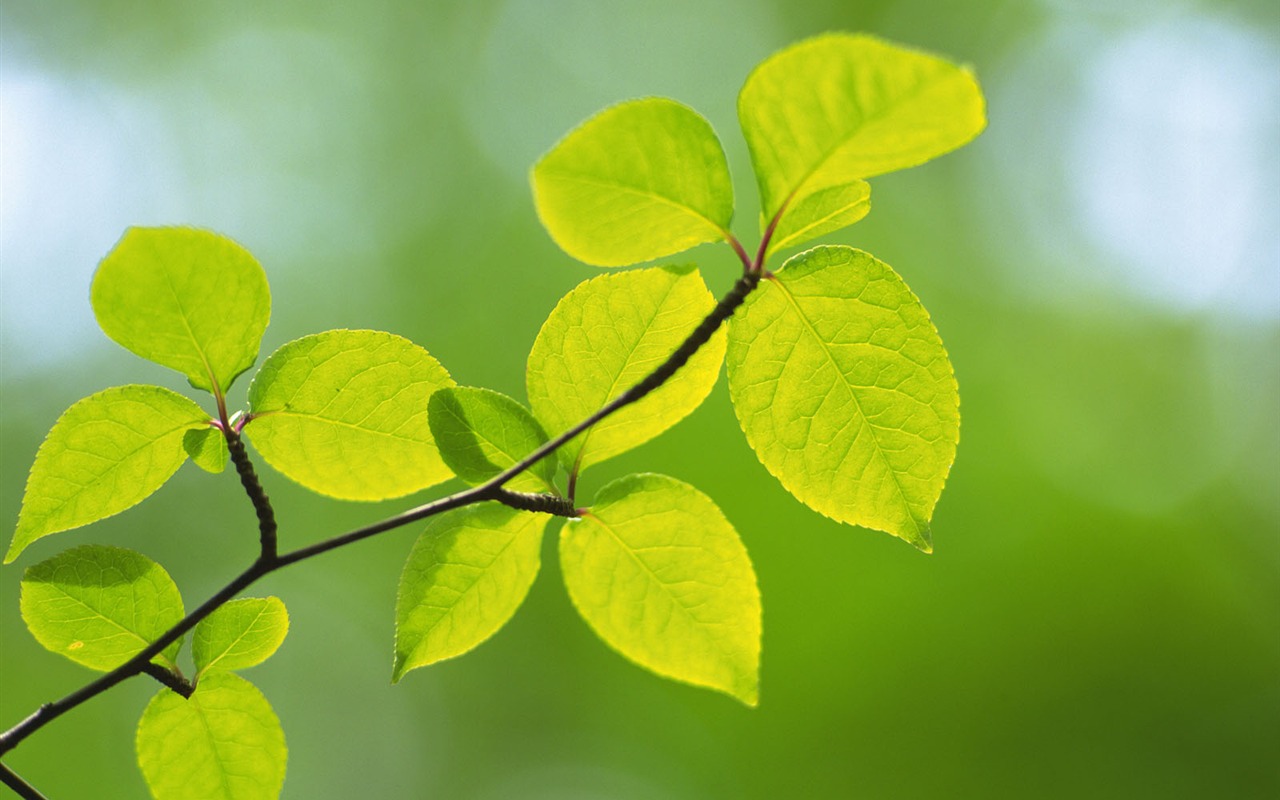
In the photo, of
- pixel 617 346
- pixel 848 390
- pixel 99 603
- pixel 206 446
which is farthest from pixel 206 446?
pixel 848 390

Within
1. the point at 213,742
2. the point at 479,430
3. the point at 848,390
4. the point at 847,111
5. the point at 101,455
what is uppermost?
the point at 847,111

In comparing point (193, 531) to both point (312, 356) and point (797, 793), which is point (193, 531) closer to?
point (797, 793)

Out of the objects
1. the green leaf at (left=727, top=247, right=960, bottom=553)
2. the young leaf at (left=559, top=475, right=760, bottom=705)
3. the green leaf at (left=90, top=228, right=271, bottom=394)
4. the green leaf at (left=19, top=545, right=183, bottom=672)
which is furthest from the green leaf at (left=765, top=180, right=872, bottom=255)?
the green leaf at (left=19, top=545, right=183, bottom=672)

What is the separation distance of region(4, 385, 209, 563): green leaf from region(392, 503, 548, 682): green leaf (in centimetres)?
15

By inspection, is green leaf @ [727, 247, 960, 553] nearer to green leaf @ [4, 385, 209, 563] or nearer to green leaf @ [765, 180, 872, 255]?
green leaf @ [765, 180, 872, 255]

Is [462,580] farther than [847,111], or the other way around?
[462,580]

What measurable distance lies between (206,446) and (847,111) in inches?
15.4

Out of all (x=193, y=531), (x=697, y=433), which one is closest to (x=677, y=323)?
(x=697, y=433)

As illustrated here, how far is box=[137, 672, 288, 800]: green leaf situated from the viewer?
58 cm

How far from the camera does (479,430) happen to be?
534mm

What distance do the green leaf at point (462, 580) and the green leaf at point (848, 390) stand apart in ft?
0.49

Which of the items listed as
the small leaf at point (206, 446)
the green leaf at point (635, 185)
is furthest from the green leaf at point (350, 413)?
the green leaf at point (635, 185)

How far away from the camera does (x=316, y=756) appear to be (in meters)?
5.78

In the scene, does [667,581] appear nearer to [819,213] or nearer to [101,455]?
[819,213]
